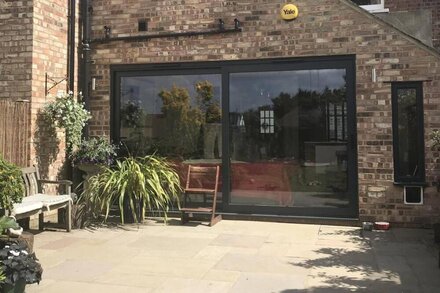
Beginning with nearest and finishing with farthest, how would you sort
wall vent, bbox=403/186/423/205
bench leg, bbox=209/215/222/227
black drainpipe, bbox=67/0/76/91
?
wall vent, bbox=403/186/423/205 < bench leg, bbox=209/215/222/227 < black drainpipe, bbox=67/0/76/91

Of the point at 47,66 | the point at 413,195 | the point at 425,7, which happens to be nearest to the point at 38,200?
the point at 47,66

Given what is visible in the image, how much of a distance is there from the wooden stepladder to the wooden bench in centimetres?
166

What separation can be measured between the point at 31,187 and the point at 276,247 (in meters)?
3.60

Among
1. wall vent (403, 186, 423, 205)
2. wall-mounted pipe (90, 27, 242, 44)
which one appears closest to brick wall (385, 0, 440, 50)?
wall vent (403, 186, 423, 205)

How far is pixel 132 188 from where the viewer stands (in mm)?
7336

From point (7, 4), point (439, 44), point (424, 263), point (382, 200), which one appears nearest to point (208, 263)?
point (424, 263)

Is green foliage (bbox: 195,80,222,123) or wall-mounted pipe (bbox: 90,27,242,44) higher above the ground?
wall-mounted pipe (bbox: 90,27,242,44)

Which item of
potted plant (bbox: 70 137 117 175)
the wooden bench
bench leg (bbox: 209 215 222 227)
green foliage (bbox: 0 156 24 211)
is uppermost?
potted plant (bbox: 70 137 117 175)

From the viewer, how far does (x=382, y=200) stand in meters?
7.23

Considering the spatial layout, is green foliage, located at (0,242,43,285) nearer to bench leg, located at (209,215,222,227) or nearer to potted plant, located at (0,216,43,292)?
potted plant, located at (0,216,43,292)

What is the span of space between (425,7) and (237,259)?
773cm

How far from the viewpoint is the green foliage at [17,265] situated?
153 inches

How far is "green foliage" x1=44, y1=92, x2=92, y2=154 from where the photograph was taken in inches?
295

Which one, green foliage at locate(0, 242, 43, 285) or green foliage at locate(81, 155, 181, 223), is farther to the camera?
green foliage at locate(81, 155, 181, 223)
